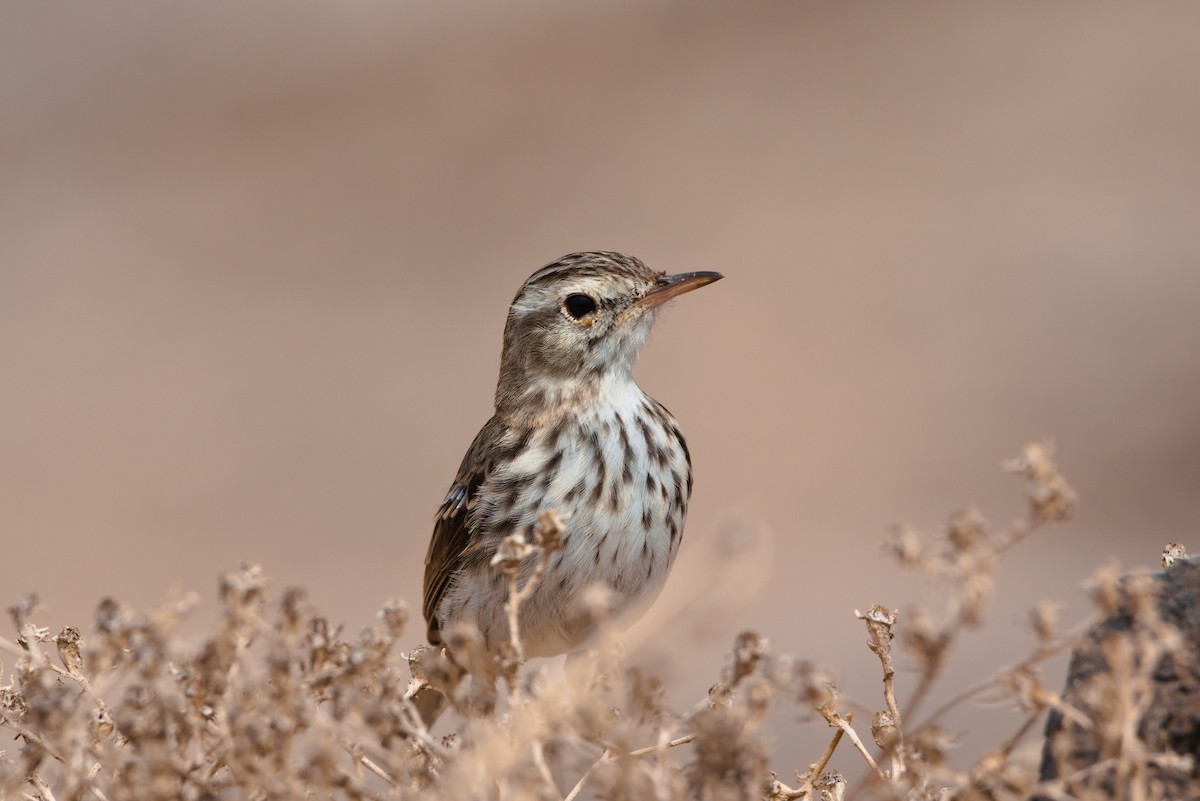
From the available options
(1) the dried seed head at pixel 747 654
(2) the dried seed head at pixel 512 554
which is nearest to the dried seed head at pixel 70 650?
(2) the dried seed head at pixel 512 554

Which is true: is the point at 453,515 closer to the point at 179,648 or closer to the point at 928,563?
the point at 179,648

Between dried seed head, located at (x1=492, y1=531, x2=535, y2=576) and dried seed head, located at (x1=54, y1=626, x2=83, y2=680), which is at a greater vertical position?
dried seed head, located at (x1=492, y1=531, x2=535, y2=576)

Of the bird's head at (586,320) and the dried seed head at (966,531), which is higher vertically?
the bird's head at (586,320)

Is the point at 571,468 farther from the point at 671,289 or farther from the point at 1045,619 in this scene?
the point at 1045,619

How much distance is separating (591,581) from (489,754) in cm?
264

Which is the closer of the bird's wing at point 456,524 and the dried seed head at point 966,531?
the dried seed head at point 966,531

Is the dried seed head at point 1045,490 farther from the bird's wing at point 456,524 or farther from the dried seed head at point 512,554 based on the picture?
the bird's wing at point 456,524

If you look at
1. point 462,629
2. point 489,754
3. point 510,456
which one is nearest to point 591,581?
point 510,456

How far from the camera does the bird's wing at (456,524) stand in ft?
17.7

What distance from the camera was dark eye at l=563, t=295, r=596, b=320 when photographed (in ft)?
17.8

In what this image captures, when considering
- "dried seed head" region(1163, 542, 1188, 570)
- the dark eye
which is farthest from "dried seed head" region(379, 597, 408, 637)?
the dark eye

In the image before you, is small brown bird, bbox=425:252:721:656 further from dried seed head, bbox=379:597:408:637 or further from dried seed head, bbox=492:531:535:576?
dried seed head, bbox=379:597:408:637

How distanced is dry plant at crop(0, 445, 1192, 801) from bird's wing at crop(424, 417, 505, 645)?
248cm

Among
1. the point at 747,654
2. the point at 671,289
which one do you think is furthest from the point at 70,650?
the point at 671,289
